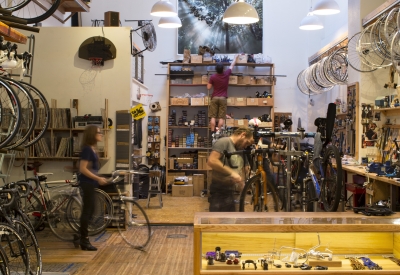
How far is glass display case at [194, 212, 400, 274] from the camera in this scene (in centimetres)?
364

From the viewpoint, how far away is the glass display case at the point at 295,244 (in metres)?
3.64

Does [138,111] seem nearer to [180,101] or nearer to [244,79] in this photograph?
[180,101]

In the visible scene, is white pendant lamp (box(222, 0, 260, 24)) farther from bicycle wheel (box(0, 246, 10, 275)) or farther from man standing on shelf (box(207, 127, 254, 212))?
bicycle wheel (box(0, 246, 10, 275))

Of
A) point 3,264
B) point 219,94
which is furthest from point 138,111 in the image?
point 3,264

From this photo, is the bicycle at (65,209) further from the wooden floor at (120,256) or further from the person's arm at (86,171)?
the person's arm at (86,171)

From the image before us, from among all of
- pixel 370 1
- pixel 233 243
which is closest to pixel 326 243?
pixel 233 243

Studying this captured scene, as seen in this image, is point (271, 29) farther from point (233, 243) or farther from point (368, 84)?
point (233, 243)

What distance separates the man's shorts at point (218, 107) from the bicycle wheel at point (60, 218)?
5.67 meters

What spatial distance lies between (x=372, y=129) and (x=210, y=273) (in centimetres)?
595

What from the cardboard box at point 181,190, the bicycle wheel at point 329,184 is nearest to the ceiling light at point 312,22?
the cardboard box at point 181,190

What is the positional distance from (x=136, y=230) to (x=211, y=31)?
726 cm

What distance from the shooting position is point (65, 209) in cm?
767

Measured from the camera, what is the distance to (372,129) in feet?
28.8

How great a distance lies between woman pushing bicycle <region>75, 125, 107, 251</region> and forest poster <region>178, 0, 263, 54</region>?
752 cm
